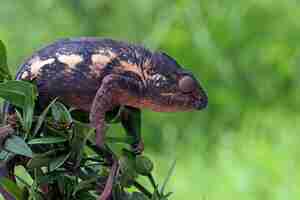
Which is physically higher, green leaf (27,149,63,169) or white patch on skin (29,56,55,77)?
white patch on skin (29,56,55,77)

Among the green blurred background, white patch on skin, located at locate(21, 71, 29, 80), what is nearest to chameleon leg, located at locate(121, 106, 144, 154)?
white patch on skin, located at locate(21, 71, 29, 80)

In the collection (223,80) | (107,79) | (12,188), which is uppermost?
(223,80)

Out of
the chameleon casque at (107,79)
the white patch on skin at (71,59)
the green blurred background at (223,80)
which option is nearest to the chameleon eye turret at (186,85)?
the chameleon casque at (107,79)

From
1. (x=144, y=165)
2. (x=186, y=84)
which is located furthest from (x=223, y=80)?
(x=144, y=165)

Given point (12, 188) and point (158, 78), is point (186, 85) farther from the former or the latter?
point (12, 188)

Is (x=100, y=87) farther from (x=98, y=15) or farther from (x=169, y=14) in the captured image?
(x=98, y=15)

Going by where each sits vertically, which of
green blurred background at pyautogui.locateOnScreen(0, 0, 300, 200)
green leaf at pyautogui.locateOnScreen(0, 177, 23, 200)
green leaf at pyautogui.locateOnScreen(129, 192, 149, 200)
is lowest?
green leaf at pyautogui.locateOnScreen(0, 177, 23, 200)

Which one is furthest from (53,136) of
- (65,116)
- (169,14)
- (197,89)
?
(169,14)

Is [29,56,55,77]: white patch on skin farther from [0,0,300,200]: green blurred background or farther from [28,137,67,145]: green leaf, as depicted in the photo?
[0,0,300,200]: green blurred background
